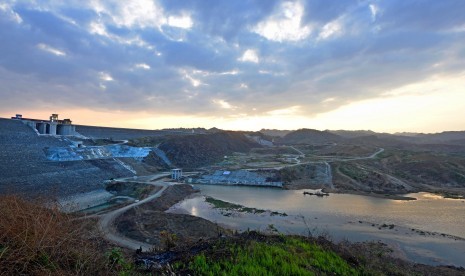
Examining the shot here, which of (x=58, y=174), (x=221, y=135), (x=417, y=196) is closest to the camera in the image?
(x=58, y=174)

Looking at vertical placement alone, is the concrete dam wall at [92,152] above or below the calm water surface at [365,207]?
above

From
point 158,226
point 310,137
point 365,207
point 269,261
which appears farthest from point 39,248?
point 310,137

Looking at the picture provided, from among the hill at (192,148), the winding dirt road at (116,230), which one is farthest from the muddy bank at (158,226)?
the hill at (192,148)

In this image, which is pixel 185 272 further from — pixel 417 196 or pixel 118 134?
pixel 118 134

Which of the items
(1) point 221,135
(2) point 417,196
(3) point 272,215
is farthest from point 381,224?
(1) point 221,135

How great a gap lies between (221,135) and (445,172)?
68854 mm

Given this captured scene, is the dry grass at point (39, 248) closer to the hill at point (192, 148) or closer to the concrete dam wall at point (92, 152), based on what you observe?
the concrete dam wall at point (92, 152)

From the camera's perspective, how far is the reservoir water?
2550 cm

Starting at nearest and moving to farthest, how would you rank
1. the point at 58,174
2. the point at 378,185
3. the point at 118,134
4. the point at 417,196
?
the point at 58,174
the point at 417,196
the point at 378,185
the point at 118,134

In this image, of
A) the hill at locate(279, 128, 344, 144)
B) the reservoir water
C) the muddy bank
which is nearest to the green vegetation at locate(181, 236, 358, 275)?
the reservoir water

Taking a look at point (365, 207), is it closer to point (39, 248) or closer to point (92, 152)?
point (39, 248)

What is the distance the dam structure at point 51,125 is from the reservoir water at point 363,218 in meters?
32.9

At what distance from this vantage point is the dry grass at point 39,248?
17.2 ft

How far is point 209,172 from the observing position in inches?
2511
